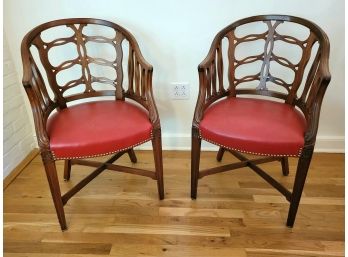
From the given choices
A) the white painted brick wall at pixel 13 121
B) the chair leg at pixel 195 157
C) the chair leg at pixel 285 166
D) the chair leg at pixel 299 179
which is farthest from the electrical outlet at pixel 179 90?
the white painted brick wall at pixel 13 121

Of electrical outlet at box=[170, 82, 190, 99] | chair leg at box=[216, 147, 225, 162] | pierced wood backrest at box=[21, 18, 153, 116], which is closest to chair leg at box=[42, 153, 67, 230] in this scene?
pierced wood backrest at box=[21, 18, 153, 116]

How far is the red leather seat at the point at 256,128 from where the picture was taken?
1081mm

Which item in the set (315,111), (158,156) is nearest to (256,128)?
(315,111)

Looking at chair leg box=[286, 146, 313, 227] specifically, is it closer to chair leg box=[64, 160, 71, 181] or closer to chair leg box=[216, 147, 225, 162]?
chair leg box=[216, 147, 225, 162]

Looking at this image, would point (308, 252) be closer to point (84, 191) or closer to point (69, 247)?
point (69, 247)

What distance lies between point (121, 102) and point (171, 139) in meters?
0.54

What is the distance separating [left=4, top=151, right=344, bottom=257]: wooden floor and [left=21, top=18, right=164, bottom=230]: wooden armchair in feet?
0.37

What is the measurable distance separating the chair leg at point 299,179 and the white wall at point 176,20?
2.42 ft

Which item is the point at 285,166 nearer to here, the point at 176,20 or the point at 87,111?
the point at 176,20

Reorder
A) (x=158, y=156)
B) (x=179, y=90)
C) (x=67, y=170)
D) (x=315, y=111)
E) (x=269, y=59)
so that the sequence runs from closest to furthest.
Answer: (x=315, y=111), (x=158, y=156), (x=269, y=59), (x=67, y=170), (x=179, y=90)

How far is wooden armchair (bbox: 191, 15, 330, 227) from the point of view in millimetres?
1081

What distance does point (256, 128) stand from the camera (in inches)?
44.8

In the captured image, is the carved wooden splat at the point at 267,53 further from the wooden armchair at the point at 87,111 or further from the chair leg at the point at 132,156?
the chair leg at the point at 132,156

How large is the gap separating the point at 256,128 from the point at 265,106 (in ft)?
0.77
